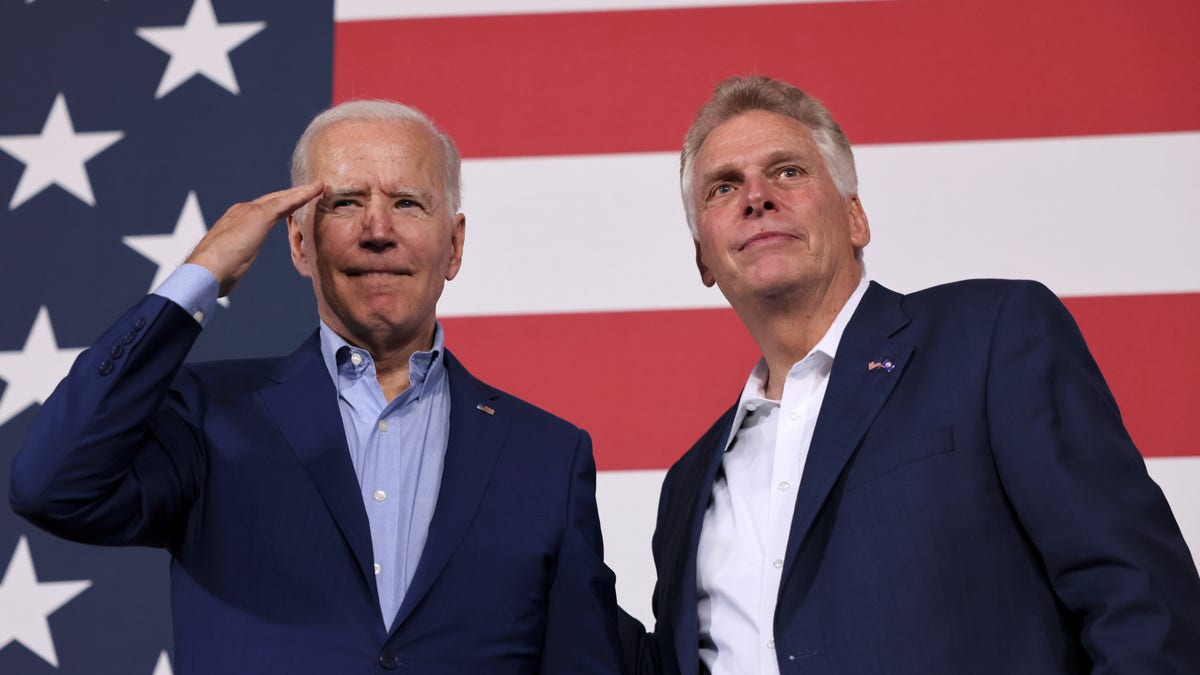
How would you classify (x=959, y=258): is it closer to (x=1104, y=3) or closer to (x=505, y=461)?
(x=1104, y=3)

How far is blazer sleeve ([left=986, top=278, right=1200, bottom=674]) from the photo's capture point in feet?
4.13

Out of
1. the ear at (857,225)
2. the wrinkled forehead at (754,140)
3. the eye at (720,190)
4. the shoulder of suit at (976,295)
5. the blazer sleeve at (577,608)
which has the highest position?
the wrinkled forehead at (754,140)

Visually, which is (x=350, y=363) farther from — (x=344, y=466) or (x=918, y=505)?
(x=918, y=505)

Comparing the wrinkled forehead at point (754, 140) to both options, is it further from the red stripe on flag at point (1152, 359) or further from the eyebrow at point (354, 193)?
the red stripe on flag at point (1152, 359)

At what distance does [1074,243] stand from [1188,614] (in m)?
1.30

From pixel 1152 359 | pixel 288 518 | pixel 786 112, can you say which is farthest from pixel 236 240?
pixel 1152 359

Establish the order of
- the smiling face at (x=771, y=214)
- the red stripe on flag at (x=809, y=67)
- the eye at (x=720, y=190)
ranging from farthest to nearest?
the red stripe on flag at (x=809, y=67)
the eye at (x=720, y=190)
the smiling face at (x=771, y=214)

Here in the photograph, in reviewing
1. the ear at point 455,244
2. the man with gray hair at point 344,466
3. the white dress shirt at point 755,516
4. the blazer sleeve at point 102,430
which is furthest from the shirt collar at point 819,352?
the blazer sleeve at point 102,430

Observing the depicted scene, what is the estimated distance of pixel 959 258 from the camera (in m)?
2.44

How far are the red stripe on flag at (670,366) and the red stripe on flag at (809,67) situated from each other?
0.38 metres

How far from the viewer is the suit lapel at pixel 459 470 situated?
4.62ft

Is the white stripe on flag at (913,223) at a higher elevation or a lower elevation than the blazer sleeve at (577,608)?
higher

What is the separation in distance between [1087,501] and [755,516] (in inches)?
16.4

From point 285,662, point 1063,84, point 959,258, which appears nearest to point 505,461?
point 285,662
